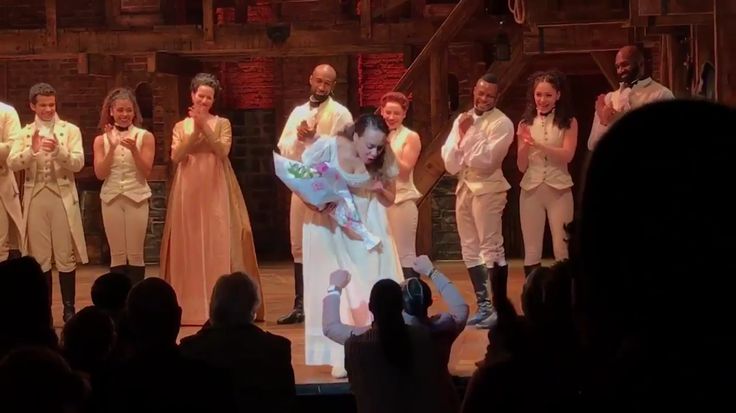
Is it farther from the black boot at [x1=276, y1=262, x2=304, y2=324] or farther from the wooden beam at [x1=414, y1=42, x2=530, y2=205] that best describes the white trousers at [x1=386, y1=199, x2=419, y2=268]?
the wooden beam at [x1=414, y1=42, x2=530, y2=205]

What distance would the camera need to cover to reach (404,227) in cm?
686

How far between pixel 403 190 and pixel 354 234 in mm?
1568

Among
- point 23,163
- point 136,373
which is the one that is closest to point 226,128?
point 23,163

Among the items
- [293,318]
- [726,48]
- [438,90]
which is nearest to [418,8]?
[438,90]

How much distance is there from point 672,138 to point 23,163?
21.1 feet

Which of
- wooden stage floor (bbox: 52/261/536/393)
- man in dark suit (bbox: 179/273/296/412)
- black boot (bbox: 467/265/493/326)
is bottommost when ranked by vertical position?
wooden stage floor (bbox: 52/261/536/393)

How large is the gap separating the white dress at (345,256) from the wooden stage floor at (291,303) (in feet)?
0.95

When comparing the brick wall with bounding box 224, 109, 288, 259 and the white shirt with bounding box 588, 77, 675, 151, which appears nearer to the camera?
the white shirt with bounding box 588, 77, 675, 151

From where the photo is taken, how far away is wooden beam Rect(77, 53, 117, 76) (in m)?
10.7

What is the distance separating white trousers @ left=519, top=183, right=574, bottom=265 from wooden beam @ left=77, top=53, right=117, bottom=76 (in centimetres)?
577

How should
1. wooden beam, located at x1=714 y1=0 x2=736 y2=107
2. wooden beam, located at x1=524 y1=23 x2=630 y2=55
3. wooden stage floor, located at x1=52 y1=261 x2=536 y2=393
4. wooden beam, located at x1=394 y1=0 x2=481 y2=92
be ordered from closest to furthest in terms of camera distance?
wooden stage floor, located at x1=52 y1=261 x2=536 y2=393 < wooden beam, located at x1=714 y1=0 x2=736 y2=107 < wooden beam, located at x1=524 y1=23 x2=630 y2=55 < wooden beam, located at x1=394 y1=0 x2=481 y2=92

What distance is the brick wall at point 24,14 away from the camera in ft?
39.5

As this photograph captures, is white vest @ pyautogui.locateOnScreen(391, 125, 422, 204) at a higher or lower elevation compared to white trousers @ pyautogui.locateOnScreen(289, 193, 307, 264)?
higher

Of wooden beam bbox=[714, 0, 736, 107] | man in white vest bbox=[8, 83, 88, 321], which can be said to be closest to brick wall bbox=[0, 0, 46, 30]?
man in white vest bbox=[8, 83, 88, 321]
